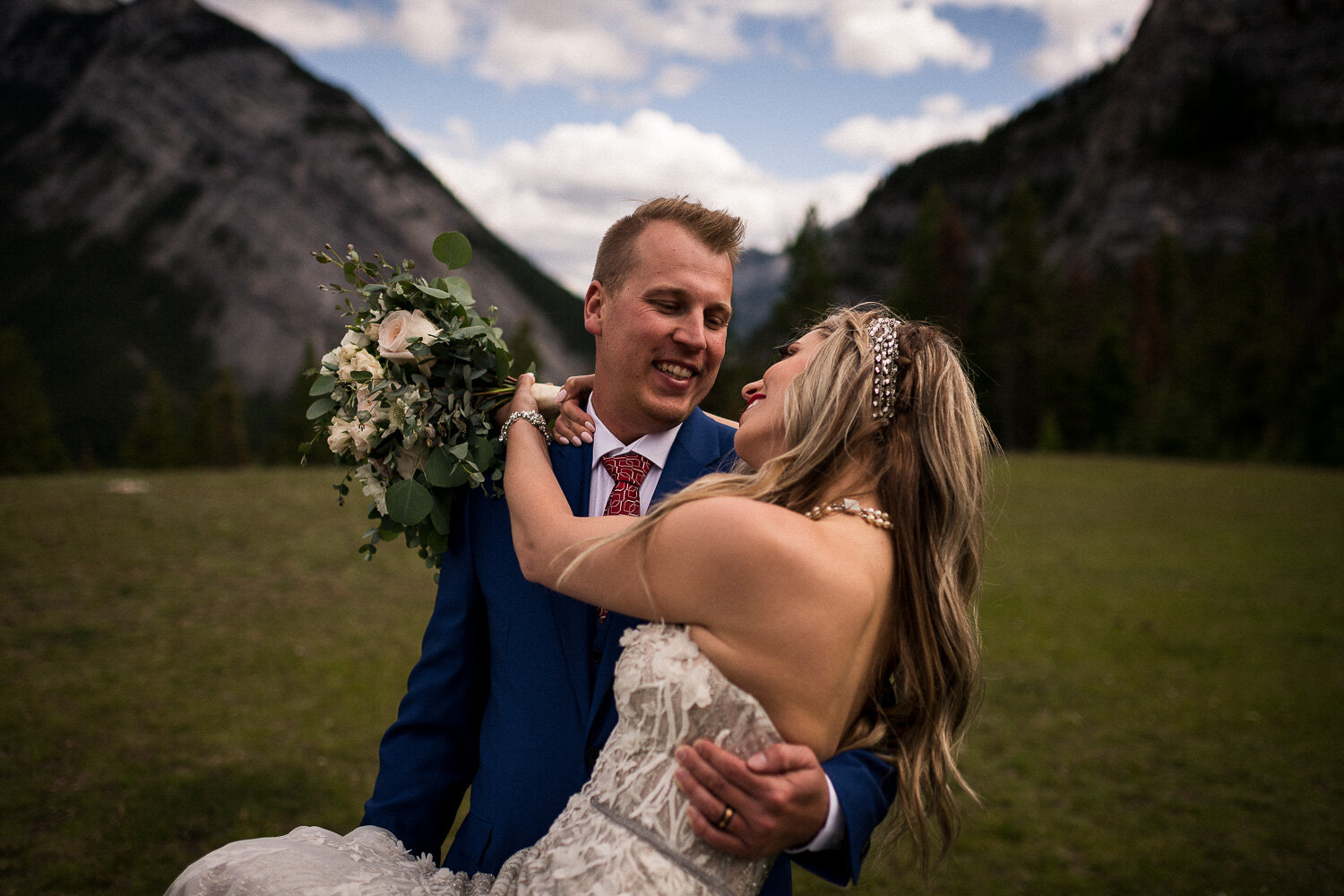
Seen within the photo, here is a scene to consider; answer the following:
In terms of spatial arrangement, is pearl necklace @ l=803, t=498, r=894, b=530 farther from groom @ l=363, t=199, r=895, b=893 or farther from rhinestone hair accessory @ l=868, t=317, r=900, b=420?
groom @ l=363, t=199, r=895, b=893

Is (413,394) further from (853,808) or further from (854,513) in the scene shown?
(853,808)

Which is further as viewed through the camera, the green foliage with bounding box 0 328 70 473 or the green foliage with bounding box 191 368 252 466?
the green foliage with bounding box 191 368 252 466

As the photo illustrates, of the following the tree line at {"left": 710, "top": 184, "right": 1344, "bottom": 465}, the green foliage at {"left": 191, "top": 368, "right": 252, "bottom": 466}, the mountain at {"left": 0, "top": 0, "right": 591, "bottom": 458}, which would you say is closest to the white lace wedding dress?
the tree line at {"left": 710, "top": 184, "right": 1344, "bottom": 465}

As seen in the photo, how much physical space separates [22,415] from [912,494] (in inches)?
2247

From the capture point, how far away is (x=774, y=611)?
2006mm

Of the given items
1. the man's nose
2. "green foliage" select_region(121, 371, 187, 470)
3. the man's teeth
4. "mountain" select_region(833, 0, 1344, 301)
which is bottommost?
"green foliage" select_region(121, 371, 187, 470)

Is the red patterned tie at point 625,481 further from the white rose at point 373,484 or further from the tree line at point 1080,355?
the tree line at point 1080,355

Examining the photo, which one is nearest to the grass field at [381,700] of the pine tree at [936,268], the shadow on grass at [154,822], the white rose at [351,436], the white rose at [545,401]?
the shadow on grass at [154,822]

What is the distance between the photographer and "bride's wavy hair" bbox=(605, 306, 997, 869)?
236 centimetres

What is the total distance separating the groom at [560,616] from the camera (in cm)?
267

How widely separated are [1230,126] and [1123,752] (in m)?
115

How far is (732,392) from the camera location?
138 ft

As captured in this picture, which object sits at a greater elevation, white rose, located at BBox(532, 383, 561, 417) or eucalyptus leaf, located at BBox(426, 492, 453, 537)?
white rose, located at BBox(532, 383, 561, 417)

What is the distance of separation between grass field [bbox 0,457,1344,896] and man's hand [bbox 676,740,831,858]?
14.8 feet
